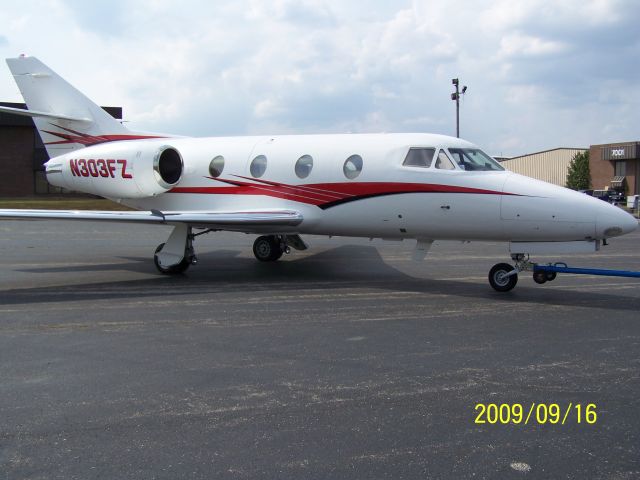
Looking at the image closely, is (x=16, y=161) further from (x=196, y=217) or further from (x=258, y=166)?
(x=196, y=217)

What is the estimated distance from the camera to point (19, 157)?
4928 centimetres

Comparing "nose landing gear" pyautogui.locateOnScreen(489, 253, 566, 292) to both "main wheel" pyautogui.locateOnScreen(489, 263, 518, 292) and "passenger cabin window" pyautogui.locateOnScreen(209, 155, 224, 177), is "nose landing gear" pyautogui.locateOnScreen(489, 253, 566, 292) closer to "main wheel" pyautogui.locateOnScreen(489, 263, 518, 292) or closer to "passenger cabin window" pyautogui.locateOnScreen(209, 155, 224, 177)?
"main wheel" pyautogui.locateOnScreen(489, 263, 518, 292)

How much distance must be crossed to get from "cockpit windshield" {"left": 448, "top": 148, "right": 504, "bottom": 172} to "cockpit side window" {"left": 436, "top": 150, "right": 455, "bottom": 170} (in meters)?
0.11

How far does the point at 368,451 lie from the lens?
160 inches

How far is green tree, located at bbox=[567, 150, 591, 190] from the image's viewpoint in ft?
228

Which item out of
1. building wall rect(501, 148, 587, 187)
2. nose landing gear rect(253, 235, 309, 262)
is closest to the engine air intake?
nose landing gear rect(253, 235, 309, 262)

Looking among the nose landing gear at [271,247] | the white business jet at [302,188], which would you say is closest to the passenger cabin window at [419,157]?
the white business jet at [302,188]

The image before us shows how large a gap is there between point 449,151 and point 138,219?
5.75m

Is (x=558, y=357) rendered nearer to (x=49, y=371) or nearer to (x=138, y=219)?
(x=49, y=371)

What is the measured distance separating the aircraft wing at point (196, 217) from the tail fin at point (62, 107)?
3.92 m

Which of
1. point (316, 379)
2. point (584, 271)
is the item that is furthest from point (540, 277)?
point (316, 379)

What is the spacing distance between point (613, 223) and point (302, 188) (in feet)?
18.0

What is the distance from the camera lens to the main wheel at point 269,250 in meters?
14.5
